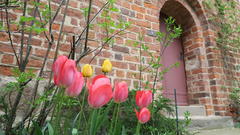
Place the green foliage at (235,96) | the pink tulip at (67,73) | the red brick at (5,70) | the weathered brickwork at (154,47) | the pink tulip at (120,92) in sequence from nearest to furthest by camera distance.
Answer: the pink tulip at (67,73)
the pink tulip at (120,92)
the red brick at (5,70)
the weathered brickwork at (154,47)
the green foliage at (235,96)

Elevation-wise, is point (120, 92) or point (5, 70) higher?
point (5, 70)

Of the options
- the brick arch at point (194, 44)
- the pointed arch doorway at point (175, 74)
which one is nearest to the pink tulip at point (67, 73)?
the pointed arch doorway at point (175, 74)

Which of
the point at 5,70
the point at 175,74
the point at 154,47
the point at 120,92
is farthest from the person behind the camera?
the point at 175,74

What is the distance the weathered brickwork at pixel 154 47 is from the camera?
1.55m

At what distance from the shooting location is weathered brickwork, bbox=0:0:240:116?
1546mm

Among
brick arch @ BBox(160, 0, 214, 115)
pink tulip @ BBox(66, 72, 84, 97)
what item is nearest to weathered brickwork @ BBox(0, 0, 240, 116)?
brick arch @ BBox(160, 0, 214, 115)

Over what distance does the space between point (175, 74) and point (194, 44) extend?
0.64 m

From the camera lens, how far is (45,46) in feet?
5.09

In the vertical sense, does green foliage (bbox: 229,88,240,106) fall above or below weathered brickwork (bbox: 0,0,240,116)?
below

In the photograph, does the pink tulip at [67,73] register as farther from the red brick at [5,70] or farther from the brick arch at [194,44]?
the brick arch at [194,44]

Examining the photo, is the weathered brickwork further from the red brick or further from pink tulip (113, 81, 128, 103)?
pink tulip (113, 81, 128, 103)

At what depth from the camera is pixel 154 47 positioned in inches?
91.3

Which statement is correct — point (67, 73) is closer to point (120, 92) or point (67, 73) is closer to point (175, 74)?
point (120, 92)

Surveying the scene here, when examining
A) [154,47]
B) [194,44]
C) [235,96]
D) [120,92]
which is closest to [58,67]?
[120,92]
